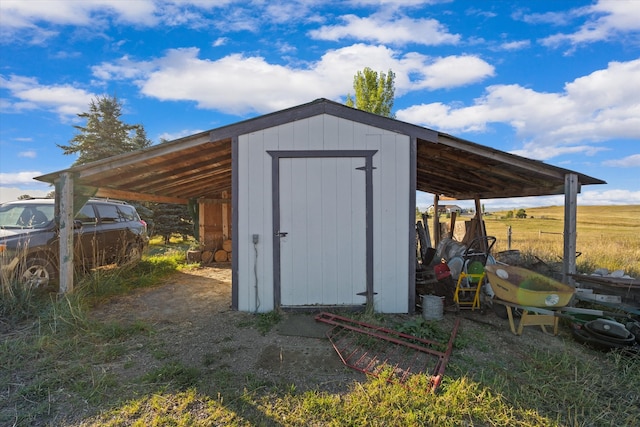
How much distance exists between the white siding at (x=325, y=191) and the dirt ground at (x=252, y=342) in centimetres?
78

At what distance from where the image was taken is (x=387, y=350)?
11.4ft

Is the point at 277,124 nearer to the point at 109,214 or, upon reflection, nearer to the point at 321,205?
the point at 321,205

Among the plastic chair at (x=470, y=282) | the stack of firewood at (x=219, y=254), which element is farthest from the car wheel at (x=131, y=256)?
the plastic chair at (x=470, y=282)

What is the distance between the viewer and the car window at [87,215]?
643 cm

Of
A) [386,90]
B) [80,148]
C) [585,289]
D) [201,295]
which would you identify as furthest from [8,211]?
[386,90]

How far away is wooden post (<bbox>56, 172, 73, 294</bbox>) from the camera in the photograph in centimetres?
467

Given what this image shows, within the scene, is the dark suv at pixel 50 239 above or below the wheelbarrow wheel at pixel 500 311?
above

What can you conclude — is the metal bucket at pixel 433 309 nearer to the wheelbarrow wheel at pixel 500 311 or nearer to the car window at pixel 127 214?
the wheelbarrow wheel at pixel 500 311

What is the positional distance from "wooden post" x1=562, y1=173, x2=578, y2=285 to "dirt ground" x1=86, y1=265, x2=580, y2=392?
1134 millimetres

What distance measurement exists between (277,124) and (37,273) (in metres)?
4.44

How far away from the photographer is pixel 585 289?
16.0 feet

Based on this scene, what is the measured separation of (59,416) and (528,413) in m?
3.55

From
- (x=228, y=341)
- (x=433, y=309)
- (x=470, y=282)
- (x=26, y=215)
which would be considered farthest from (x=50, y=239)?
(x=470, y=282)

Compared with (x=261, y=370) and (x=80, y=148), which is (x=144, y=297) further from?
(x=80, y=148)
